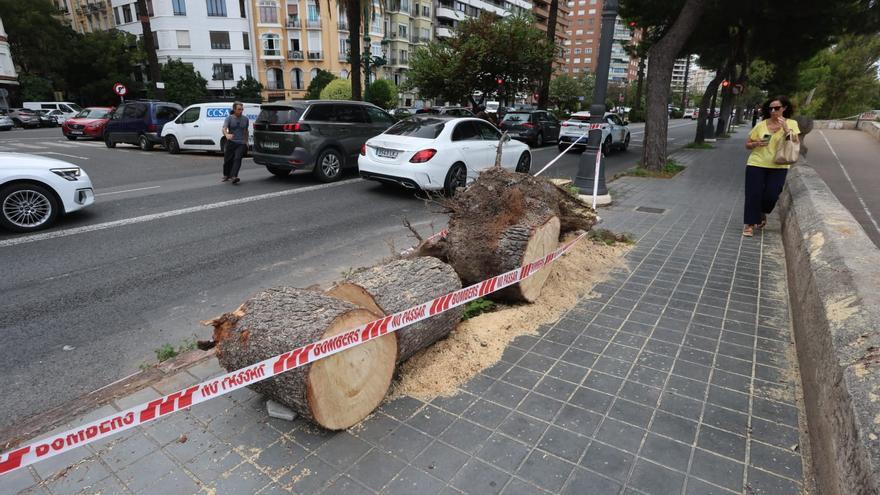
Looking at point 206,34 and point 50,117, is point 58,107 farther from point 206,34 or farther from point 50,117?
point 206,34

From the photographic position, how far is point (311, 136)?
10633mm

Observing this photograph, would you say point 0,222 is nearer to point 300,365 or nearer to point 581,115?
point 300,365

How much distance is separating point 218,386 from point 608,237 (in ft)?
17.5

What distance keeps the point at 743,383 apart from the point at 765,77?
45.6 metres

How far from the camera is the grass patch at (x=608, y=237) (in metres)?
6.34

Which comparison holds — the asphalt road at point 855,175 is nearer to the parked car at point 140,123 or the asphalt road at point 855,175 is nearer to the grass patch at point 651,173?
the grass patch at point 651,173

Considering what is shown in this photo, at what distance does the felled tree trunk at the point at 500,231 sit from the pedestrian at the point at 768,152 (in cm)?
319

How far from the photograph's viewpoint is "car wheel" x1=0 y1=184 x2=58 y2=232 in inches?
263

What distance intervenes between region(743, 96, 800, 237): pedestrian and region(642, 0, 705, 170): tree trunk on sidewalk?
19.1 feet

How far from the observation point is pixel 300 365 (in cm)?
243

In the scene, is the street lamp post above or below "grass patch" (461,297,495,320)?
above

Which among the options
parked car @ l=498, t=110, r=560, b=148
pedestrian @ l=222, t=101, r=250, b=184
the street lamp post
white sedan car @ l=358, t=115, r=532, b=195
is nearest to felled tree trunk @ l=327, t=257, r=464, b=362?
white sedan car @ l=358, t=115, r=532, b=195

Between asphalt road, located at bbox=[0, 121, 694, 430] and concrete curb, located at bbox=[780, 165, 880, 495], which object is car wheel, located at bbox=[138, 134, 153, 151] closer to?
asphalt road, located at bbox=[0, 121, 694, 430]

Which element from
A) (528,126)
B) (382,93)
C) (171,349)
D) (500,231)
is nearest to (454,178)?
(500,231)
